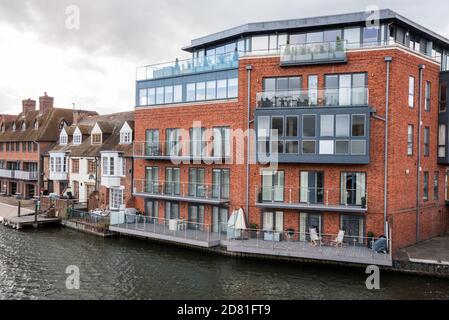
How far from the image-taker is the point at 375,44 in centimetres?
2253

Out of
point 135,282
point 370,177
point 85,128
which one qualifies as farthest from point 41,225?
point 370,177

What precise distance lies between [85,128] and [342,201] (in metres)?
26.3

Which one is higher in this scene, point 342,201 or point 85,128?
point 85,128

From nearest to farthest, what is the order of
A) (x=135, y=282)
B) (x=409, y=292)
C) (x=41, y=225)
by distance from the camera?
(x=409, y=292)
(x=135, y=282)
(x=41, y=225)

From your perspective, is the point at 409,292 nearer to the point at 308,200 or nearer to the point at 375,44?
the point at 308,200

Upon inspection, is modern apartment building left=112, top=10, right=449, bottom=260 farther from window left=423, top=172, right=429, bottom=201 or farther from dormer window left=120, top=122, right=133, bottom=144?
dormer window left=120, top=122, right=133, bottom=144

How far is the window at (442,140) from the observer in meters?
25.5

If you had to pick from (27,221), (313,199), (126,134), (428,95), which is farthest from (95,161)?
(428,95)

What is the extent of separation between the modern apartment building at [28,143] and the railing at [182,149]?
18739 mm

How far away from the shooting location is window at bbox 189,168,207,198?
26469 mm

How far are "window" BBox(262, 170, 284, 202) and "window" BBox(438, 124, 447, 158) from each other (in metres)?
9.69

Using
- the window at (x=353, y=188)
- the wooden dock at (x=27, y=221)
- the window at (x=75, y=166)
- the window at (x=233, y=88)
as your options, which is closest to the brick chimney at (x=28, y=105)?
the window at (x=75, y=166)
